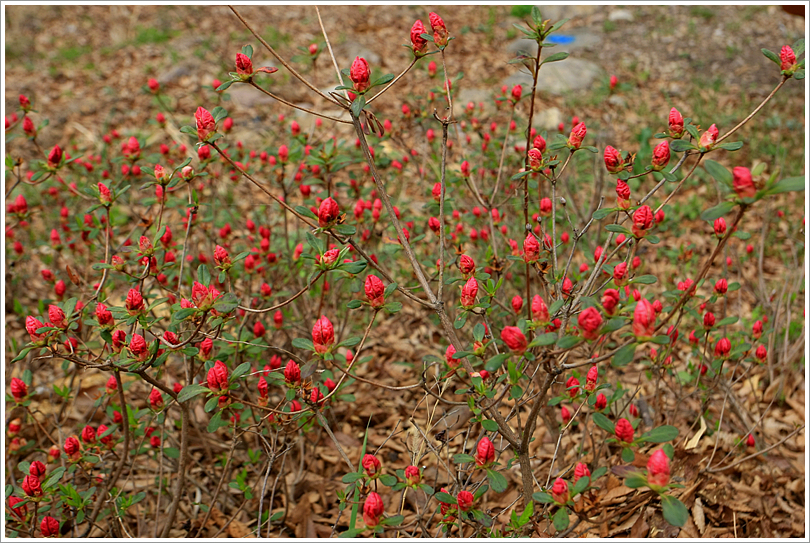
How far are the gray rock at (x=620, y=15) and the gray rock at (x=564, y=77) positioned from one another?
2.01 metres

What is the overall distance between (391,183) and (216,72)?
4.01 m

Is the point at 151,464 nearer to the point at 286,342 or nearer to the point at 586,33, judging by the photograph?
the point at 286,342

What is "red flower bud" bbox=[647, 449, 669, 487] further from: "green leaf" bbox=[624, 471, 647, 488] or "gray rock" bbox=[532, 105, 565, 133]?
"gray rock" bbox=[532, 105, 565, 133]

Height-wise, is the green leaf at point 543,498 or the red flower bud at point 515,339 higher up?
the red flower bud at point 515,339

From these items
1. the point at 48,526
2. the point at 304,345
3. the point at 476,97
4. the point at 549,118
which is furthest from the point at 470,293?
the point at 476,97

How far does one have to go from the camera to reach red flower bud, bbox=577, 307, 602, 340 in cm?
121

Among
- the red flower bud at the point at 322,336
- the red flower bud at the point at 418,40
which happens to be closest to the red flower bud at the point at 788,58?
the red flower bud at the point at 418,40

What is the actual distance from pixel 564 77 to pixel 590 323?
22.9 feet

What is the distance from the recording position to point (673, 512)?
124cm

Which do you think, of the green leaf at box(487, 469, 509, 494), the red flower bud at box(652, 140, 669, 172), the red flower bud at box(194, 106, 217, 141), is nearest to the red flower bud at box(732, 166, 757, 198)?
the red flower bud at box(652, 140, 669, 172)

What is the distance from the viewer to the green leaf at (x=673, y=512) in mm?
1218

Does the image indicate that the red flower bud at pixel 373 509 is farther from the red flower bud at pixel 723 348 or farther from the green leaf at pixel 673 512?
the red flower bud at pixel 723 348

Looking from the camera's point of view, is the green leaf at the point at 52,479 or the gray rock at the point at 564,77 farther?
the gray rock at the point at 564,77

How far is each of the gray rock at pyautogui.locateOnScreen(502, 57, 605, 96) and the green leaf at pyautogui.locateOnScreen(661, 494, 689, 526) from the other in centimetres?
649
